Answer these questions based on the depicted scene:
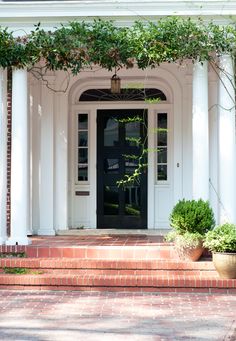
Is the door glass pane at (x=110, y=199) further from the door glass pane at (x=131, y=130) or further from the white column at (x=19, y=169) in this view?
the white column at (x=19, y=169)

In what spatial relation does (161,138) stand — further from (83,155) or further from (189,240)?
(189,240)

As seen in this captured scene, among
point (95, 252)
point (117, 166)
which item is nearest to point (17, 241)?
point (95, 252)

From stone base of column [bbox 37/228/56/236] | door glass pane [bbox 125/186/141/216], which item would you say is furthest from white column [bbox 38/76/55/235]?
door glass pane [bbox 125/186/141/216]

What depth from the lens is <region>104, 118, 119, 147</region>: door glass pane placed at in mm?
11281

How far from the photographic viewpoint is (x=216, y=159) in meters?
10.0

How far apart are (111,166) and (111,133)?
2.12ft

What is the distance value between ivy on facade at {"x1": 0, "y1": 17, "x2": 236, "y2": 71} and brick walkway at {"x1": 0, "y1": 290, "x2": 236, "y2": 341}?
142 inches

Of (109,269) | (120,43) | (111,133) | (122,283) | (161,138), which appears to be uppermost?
(120,43)

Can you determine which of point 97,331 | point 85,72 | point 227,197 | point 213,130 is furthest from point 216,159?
A: point 97,331

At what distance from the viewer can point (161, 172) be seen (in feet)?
36.6

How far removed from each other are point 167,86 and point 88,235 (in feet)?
10.5

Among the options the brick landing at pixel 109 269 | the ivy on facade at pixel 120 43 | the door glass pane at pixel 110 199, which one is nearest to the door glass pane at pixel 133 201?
the door glass pane at pixel 110 199

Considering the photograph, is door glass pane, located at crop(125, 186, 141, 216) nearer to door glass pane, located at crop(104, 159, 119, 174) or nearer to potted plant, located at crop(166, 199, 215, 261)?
door glass pane, located at crop(104, 159, 119, 174)

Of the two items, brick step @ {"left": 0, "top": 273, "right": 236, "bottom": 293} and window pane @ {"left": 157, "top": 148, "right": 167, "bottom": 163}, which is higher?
window pane @ {"left": 157, "top": 148, "right": 167, "bottom": 163}
